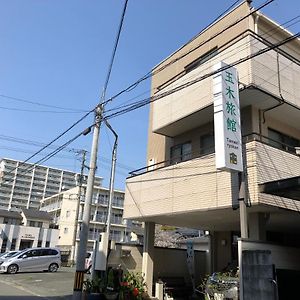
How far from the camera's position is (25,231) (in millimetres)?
58844

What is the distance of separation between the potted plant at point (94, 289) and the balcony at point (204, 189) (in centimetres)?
294

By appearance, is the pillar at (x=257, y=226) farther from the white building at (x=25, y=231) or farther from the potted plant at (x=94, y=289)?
the white building at (x=25, y=231)

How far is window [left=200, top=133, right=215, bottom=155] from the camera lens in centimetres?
1447

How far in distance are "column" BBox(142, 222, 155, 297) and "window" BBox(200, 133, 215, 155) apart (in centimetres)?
404

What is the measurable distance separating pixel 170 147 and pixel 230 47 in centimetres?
554

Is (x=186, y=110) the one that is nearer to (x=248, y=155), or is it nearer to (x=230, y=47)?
(x=230, y=47)

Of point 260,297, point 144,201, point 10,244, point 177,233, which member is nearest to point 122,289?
point 144,201

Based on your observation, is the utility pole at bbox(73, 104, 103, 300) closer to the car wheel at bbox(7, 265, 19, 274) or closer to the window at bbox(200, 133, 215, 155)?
the window at bbox(200, 133, 215, 155)

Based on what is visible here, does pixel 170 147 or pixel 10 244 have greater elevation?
pixel 170 147

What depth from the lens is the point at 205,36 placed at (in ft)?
53.0

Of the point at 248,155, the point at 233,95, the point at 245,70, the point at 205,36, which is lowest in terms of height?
the point at 248,155

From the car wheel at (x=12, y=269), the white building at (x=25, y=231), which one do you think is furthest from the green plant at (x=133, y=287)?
the white building at (x=25, y=231)

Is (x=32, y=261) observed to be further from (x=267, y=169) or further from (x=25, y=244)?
(x=25, y=244)

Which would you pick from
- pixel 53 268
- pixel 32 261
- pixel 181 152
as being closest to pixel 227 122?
pixel 181 152
